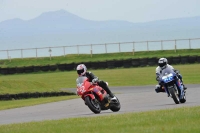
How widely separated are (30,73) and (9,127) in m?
42.3

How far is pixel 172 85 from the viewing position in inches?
871

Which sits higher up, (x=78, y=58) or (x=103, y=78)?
(x=103, y=78)

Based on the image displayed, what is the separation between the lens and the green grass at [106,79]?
34938 millimetres

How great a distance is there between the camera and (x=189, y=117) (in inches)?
584

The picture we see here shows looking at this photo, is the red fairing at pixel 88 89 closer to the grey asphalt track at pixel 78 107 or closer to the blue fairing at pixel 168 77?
the grey asphalt track at pixel 78 107

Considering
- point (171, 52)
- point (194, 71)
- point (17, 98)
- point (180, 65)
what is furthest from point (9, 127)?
point (171, 52)

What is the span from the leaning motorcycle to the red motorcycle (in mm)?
2464

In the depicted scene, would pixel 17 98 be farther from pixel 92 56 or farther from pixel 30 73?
pixel 92 56

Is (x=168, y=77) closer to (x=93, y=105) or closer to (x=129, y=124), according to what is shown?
(x=93, y=105)

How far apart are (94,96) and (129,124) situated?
522cm

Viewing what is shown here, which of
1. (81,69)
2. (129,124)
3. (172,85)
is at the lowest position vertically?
(172,85)

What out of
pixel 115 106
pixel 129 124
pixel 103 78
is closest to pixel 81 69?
pixel 115 106

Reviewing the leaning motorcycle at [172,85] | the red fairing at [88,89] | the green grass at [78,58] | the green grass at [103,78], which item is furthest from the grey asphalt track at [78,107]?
the green grass at [78,58]

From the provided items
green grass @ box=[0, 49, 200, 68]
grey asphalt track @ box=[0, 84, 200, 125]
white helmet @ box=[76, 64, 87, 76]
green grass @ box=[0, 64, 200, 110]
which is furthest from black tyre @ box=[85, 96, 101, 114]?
green grass @ box=[0, 49, 200, 68]
